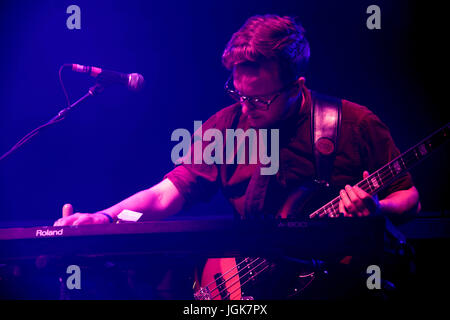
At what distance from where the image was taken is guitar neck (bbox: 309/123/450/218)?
1.62 metres

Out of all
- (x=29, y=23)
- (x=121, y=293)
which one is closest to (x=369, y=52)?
(x=121, y=293)

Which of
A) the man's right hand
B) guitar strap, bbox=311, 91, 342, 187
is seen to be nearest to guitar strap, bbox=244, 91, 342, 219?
guitar strap, bbox=311, 91, 342, 187

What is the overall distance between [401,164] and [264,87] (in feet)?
2.38

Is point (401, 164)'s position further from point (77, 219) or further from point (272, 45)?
point (77, 219)

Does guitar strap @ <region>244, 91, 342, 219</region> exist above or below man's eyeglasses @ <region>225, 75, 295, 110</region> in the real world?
below

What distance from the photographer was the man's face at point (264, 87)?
1.96 m

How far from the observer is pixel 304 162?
1936mm

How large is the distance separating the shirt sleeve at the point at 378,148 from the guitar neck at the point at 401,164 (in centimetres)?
15

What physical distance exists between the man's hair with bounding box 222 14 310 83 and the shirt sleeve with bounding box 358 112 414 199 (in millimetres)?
426

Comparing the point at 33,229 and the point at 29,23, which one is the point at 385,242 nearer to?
the point at 33,229

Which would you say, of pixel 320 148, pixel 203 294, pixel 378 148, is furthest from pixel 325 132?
pixel 203 294

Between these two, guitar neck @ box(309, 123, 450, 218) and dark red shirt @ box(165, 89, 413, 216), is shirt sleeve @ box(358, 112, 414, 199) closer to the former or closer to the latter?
dark red shirt @ box(165, 89, 413, 216)

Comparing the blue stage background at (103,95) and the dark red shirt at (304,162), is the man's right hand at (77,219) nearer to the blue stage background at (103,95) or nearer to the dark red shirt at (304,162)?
the dark red shirt at (304,162)

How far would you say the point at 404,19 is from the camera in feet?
7.06
